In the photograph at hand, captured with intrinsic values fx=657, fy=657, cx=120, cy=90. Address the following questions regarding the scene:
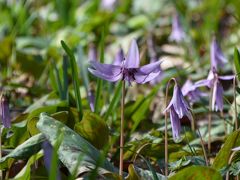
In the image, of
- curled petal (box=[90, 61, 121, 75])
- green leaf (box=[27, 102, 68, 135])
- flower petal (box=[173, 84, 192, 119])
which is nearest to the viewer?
curled petal (box=[90, 61, 121, 75])

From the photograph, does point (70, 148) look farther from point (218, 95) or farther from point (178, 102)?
point (218, 95)

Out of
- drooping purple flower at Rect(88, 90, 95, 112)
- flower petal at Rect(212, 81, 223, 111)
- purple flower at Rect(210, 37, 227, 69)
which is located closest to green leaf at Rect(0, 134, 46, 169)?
flower petal at Rect(212, 81, 223, 111)

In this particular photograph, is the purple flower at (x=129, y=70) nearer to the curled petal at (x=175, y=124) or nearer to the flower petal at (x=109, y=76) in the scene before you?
the flower petal at (x=109, y=76)

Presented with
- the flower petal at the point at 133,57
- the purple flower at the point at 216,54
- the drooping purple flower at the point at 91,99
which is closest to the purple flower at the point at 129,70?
the flower petal at the point at 133,57

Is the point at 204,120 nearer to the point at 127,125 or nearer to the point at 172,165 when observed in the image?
the point at 127,125

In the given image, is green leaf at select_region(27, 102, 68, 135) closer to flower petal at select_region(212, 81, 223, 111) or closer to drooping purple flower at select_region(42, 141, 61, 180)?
drooping purple flower at select_region(42, 141, 61, 180)

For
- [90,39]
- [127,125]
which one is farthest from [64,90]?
[90,39]

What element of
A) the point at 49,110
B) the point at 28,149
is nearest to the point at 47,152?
the point at 28,149

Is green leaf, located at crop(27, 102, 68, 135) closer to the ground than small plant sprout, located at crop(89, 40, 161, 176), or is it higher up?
closer to the ground
